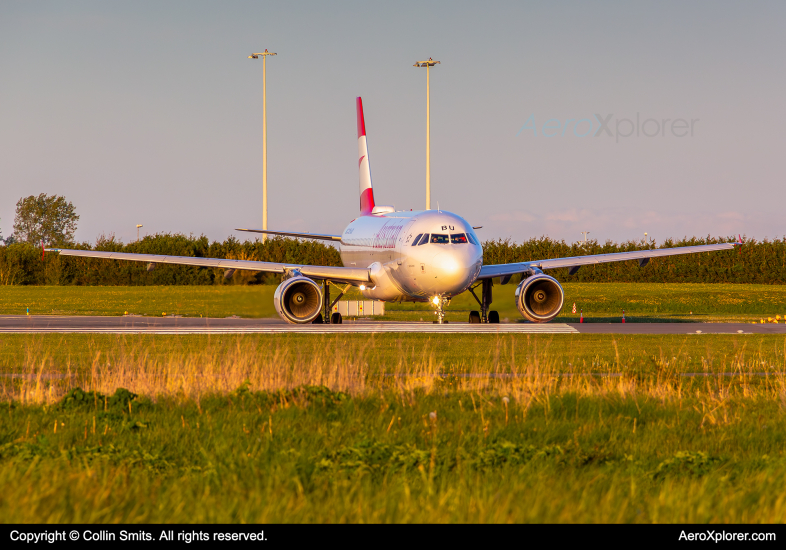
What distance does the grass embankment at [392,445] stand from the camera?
22.1 ft

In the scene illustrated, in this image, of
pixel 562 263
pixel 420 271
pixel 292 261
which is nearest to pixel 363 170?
pixel 562 263

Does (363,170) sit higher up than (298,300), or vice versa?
(363,170)

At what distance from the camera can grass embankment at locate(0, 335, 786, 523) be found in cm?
674

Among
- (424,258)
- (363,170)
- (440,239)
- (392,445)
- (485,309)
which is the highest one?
(363,170)

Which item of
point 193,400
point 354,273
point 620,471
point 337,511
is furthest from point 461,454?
point 354,273

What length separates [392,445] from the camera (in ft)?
28.7

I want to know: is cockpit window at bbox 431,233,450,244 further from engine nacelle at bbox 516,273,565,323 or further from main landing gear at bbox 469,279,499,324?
main landing gear at bbox 469,279,499,324

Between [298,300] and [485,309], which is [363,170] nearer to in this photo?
[485,309]

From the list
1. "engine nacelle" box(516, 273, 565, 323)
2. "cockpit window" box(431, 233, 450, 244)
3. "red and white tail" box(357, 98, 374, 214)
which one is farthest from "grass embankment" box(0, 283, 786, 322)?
"cockpit window" box(431, 233, 450, 244)

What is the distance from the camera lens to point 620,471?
321 inches

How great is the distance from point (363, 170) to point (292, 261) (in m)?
27.6

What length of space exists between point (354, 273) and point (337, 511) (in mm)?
27140

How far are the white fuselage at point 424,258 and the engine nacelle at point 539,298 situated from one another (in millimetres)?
2283
